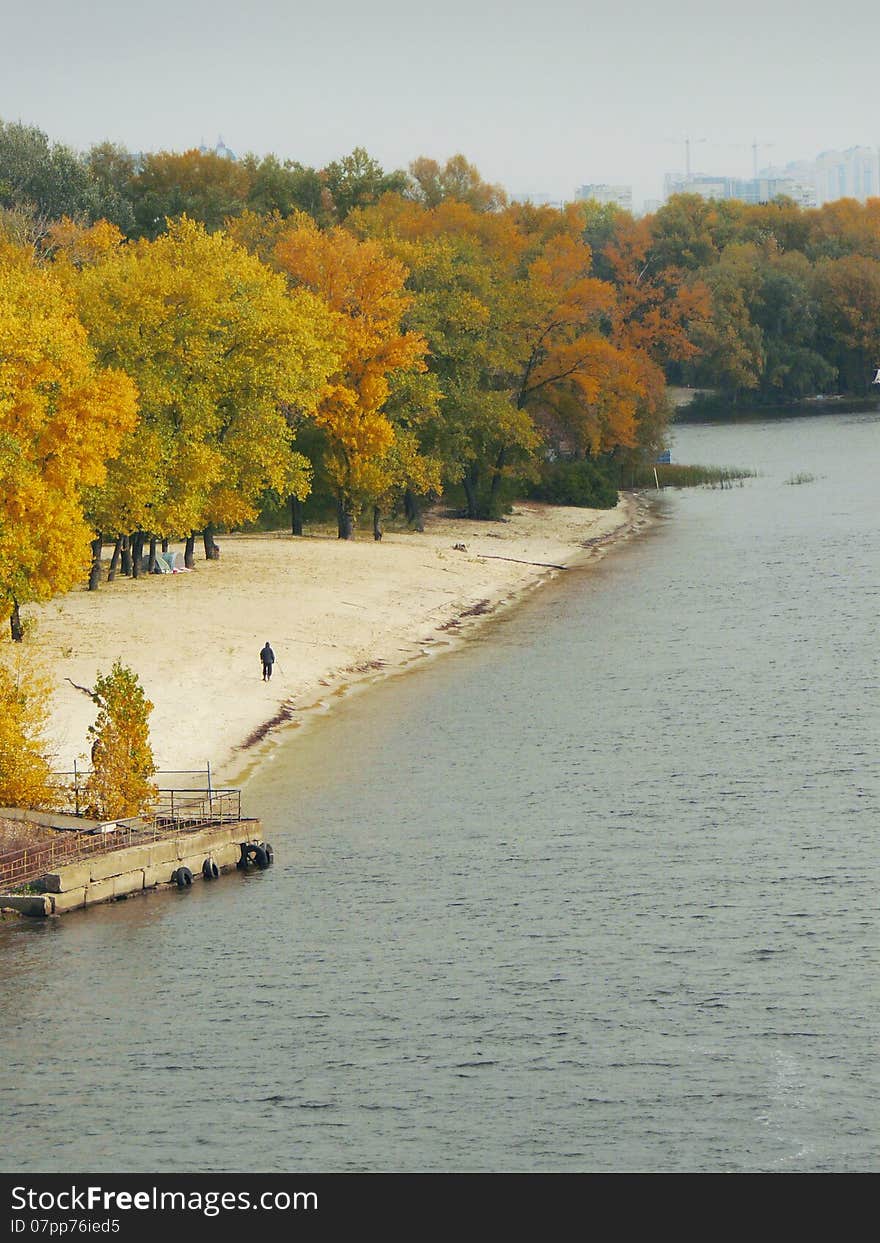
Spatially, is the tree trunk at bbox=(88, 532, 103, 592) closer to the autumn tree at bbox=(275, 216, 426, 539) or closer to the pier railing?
the autumn tree at bbox=(275, 216, 426, 539)

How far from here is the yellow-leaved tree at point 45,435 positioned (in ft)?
188

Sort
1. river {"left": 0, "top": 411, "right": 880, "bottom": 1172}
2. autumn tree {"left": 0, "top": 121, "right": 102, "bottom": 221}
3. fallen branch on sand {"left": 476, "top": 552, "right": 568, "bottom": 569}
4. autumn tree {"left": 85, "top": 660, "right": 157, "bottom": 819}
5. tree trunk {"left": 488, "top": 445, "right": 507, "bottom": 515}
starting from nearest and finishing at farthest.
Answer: river {"left": 0, "top": 411, "right": 880, "bottom": 1172}
autumn tree {"left": 85, "top": 660, "right": 157, "bottom": 819}
fallen branch on sand {"left": 476, "top": 552, "right": 568, "bottom": 569}
tree trunk {"left": 488, "top": 445, "right": 507, "bottom": 515}
autumn tree {"left": 0, "top": 121, "right": 102, "bottom": 221}

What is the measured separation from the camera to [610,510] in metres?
→ 119

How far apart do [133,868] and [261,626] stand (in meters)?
26.2

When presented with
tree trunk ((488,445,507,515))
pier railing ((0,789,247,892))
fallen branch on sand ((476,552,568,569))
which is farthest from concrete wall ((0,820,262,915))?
tree trunk ((488,445,507,515))

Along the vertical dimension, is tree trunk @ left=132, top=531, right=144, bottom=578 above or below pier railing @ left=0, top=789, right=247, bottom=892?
above

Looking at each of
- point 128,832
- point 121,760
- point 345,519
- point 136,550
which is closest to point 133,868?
point 128,832

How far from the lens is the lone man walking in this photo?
193 ft

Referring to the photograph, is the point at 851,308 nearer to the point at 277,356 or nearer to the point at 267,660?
the point at 277,356

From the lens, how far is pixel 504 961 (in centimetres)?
3550

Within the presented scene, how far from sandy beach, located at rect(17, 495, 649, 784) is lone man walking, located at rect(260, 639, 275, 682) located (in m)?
0.36

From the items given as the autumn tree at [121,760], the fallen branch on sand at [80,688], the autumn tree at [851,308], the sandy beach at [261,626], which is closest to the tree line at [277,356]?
the sandy beach at [261,626]
